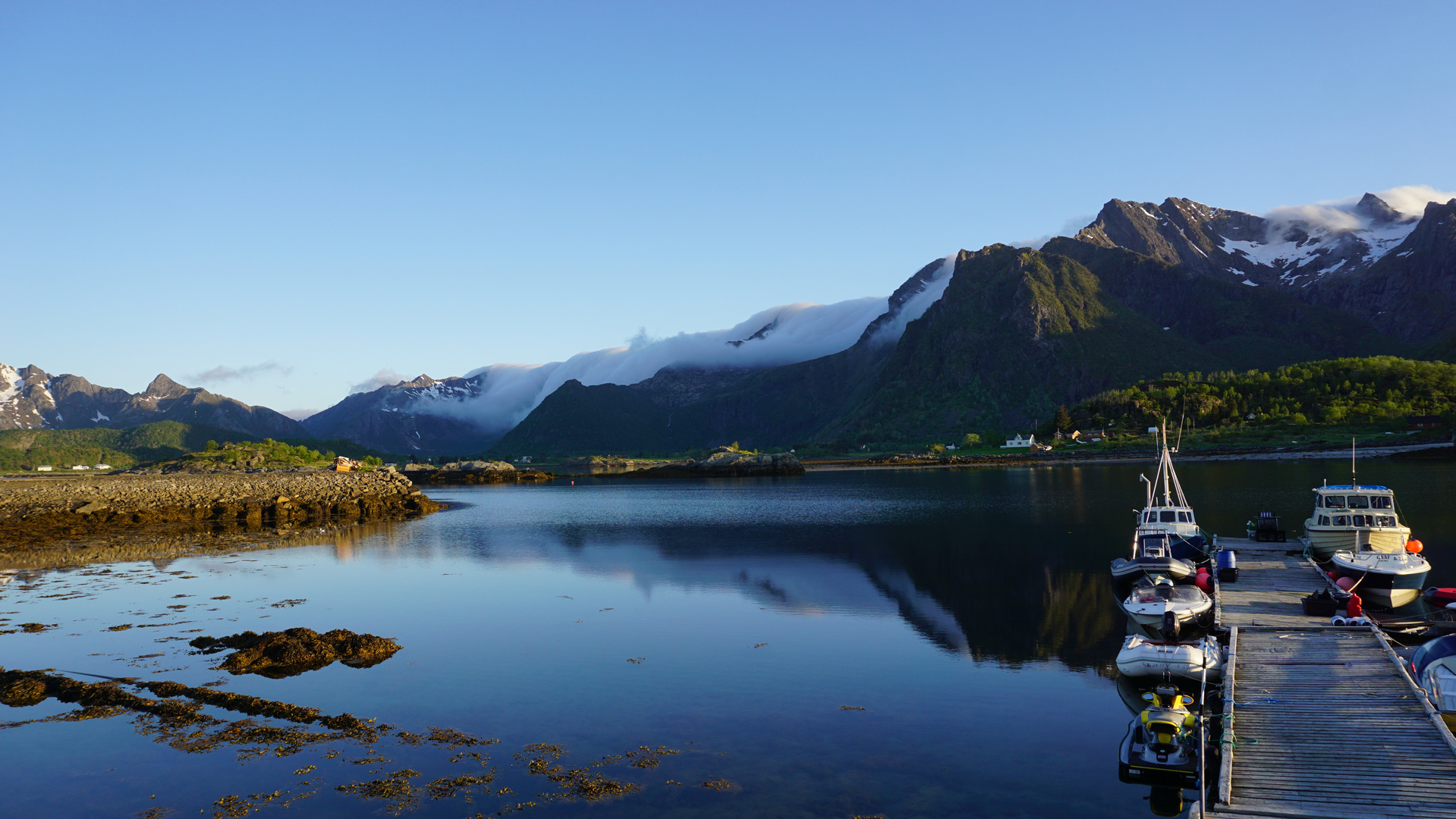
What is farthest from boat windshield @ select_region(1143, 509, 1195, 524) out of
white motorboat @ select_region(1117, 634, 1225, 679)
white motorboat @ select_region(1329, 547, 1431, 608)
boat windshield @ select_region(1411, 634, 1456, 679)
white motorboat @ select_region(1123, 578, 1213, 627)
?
boat windshield @ select_region(1411, 634, 1456, 679)

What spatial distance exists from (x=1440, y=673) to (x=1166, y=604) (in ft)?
24.3

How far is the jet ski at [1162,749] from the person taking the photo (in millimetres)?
16625

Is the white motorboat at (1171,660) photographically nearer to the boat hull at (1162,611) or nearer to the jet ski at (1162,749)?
the boat hull at (1162,611)

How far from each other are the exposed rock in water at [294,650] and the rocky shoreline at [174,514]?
98.0ft

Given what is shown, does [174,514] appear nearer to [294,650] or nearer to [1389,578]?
[294,650]

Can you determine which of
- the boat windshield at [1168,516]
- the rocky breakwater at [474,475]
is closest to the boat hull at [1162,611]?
the boat windshield at [1168,516]

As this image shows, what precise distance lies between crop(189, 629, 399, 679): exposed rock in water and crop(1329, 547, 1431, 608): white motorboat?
112 ft

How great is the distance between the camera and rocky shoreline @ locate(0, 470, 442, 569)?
56.2m

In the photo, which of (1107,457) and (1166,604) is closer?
(1166,604)

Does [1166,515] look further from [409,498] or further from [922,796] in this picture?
[409,498]

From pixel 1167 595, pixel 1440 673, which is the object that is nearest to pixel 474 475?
pixel 1167 595

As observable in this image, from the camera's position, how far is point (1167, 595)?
27.1 m

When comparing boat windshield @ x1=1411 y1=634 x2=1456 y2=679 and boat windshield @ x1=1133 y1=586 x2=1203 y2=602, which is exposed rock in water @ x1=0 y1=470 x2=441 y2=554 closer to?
boat windshield @ x1=1133 y1=586 x2=1203 y2=602

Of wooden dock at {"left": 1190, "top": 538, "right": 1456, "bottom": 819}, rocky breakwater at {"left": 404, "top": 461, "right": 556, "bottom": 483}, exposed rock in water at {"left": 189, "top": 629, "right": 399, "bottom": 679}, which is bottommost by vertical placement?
rocky breakwater at {"left": 404, "top": 461, "right": 556, "bottom": 483}
